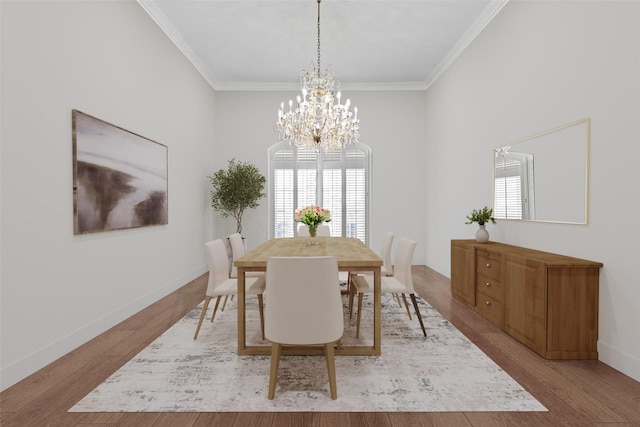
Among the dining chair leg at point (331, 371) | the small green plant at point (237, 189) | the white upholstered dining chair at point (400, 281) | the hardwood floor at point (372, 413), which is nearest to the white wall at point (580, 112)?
the hardwood floor at point (372, 413)

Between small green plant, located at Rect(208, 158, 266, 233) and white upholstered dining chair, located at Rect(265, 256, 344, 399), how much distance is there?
3987 millimetres

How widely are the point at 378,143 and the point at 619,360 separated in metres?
5.04

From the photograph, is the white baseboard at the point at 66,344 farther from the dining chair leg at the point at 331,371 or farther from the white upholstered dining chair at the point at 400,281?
the white upholstered dining chair at the point at 400,281

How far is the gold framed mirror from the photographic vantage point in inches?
109

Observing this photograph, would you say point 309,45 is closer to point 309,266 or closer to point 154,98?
point 154,98

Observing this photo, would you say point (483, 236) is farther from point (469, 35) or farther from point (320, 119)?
point (469, 35)

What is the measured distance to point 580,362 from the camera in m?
2.54

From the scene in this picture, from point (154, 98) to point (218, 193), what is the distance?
78.4 inches

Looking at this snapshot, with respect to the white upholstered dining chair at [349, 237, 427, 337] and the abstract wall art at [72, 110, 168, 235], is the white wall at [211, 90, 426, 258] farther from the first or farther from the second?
the white upholstered dining chair at [349, 237, 427, 337]

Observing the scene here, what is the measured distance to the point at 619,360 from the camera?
240 cm

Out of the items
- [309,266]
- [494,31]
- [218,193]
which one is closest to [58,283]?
[309,266]

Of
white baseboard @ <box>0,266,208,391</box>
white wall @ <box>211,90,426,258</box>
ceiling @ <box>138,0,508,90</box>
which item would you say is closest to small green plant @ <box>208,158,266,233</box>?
white wall @ <box>211,90,426,258</box>

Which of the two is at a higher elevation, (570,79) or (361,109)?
(361,109)

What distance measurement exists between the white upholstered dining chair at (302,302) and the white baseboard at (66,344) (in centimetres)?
174
